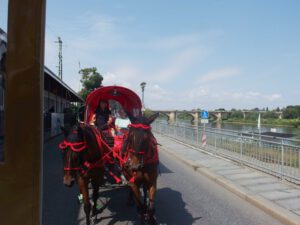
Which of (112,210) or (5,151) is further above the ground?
(5,151)

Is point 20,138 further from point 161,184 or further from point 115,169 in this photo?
point 161,184

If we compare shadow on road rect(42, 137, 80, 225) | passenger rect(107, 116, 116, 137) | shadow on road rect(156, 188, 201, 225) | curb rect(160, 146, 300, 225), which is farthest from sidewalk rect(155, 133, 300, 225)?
shadow on road rect(42, 137, 80, 225)

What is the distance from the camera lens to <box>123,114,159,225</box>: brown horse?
514 centimetres

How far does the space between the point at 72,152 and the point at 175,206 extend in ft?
10.6

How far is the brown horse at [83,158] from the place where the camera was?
5062 mm

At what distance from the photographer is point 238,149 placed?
513 inches

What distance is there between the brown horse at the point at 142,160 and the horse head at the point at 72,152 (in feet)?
2.46

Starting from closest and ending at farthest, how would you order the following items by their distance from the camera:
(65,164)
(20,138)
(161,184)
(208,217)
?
(20,138)
(65,164)
(208,217)
(161,184)

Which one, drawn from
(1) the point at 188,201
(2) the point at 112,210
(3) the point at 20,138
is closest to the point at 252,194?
(1) the point at 188,201

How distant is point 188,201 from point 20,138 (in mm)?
6116

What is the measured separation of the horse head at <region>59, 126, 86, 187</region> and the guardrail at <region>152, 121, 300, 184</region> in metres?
6.31

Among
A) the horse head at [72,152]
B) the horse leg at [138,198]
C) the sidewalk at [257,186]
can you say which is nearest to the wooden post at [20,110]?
the horse head at [72,152]

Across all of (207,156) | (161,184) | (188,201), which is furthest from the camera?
(207,156)

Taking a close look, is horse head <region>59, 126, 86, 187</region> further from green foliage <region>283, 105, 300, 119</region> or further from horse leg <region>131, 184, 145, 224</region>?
green foliage <region>283, 105, 300, 119</region>
